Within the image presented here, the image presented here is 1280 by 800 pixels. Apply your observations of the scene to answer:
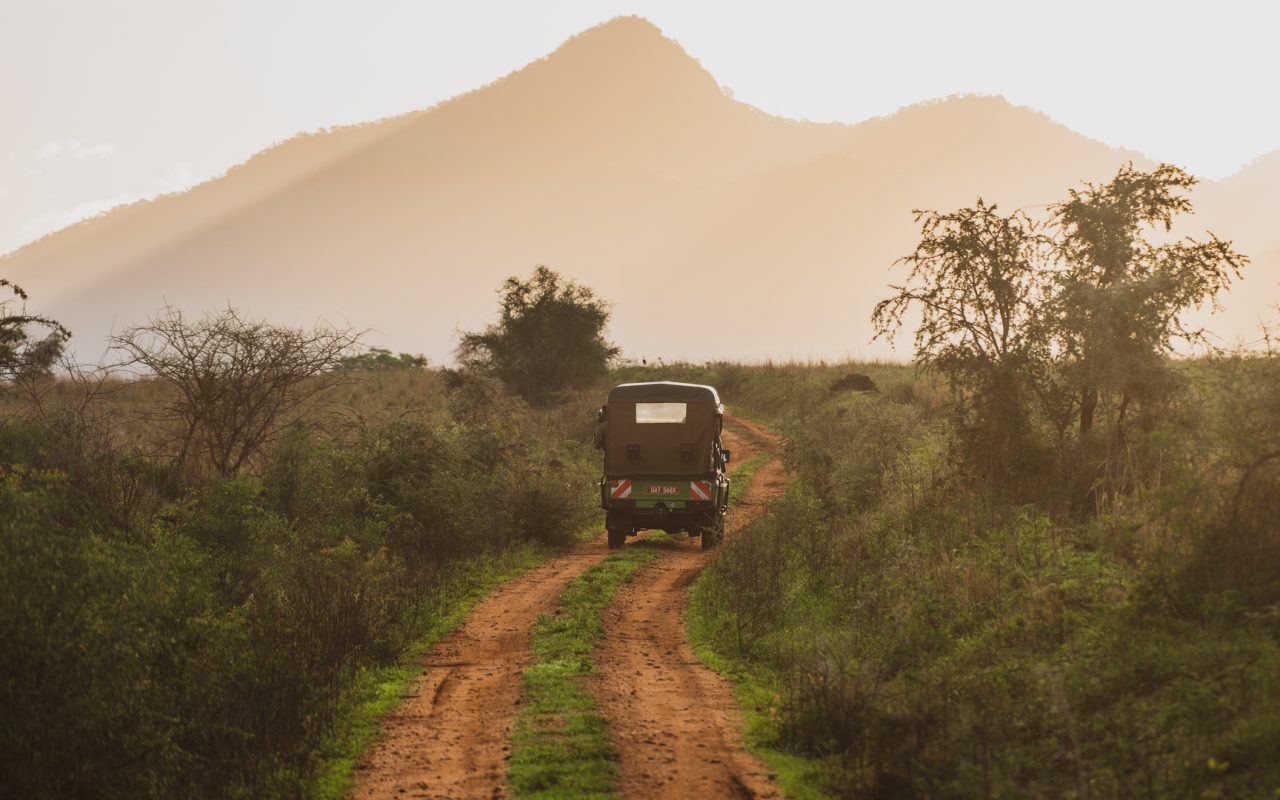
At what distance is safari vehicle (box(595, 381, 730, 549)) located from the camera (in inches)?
805

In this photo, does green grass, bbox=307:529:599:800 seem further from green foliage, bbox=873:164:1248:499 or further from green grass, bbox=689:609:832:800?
green foliage, bbox=873:164:1248:499

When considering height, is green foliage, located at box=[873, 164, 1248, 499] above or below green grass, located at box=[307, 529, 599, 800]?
above

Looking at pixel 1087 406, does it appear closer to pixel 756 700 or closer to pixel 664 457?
pixel 664 457

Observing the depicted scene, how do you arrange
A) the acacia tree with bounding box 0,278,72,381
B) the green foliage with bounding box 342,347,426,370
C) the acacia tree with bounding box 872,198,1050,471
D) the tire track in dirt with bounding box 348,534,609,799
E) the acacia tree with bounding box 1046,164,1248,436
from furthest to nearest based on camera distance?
1. the green foliage with bounding box 342,347,426,370
2. the acacia tree with bounding box 0,278,72,381
3. the acacia tree with bounding box 872,198,1050,471
4. the acacia tree with bounding box 1046,164,1248,436
5. the tire track in dirt with bounding box 348,534,609,799

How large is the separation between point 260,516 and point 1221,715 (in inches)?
532

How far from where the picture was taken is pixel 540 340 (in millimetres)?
47344

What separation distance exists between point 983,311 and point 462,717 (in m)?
12.4

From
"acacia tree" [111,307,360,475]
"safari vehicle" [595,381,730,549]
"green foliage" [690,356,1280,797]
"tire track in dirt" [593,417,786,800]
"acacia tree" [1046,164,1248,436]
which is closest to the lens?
"green foliage" [690,356,1280,797]

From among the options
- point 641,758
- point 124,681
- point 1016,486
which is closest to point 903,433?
point 1016,486

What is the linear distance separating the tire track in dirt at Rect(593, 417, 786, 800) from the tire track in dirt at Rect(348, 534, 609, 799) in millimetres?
1011

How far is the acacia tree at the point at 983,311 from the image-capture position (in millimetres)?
17359

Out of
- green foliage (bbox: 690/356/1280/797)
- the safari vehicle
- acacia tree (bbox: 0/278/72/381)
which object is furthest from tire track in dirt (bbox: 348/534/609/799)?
acacia tree (bbox: 0/278/72/381)

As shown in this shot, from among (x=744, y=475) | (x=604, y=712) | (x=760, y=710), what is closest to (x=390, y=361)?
(x=744, y=475)

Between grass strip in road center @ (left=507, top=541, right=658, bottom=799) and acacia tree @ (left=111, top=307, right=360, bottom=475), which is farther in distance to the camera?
acacia tree @ (left=111, top=307, right=360, bottom=475)
